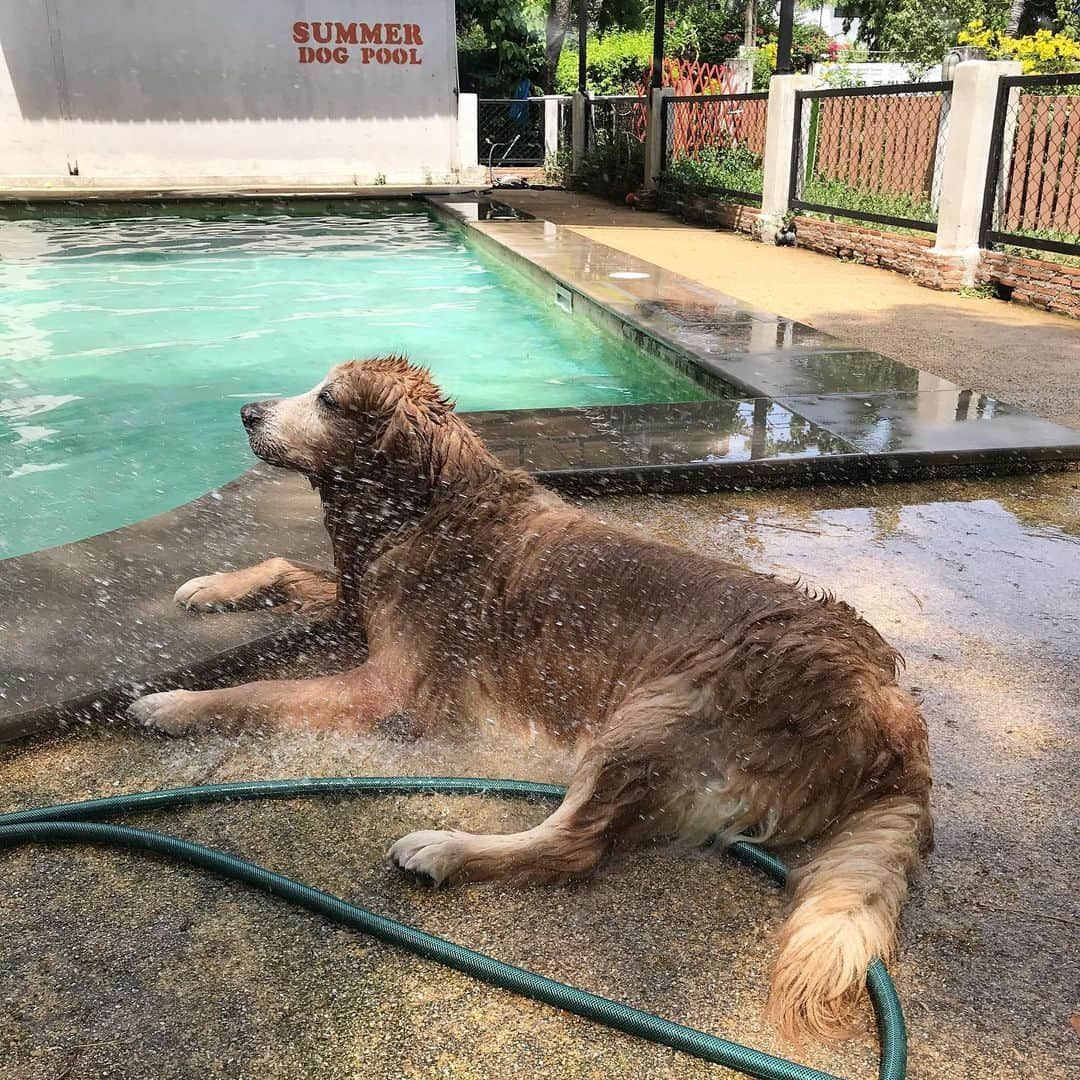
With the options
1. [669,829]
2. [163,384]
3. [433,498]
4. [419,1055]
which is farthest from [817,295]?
[419,1055]

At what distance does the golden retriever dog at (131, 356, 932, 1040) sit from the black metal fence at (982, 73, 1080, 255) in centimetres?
1033

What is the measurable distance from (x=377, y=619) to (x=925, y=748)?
1776mm

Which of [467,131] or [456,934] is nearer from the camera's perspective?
[456,934]

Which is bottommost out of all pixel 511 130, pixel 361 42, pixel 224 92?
pixel 511 130

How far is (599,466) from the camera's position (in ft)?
18.9

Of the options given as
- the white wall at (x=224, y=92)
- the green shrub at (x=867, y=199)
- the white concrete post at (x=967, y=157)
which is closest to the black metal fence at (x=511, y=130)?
the white wall at (x=224, y=92)

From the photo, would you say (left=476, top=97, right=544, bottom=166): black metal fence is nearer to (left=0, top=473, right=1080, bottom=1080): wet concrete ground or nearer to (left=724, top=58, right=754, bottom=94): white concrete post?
(left=724, top=58, right=754, bottom=94): white concrete post

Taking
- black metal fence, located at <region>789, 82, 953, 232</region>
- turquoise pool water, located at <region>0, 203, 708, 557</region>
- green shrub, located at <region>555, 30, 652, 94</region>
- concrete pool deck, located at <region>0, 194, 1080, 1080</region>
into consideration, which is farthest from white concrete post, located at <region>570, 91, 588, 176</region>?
concrete pool deck, located at <region>0, 194, 1080, 1080</region>

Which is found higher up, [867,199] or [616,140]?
[616,140]

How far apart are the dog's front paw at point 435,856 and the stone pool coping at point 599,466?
52.3 inches

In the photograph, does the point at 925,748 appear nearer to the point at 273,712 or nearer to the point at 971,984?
the point at 971,984

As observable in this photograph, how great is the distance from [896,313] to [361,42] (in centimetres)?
1953

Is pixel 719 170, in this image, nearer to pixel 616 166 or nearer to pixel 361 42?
pixel 616 166

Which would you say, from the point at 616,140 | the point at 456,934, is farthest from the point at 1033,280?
the point at 616,140
